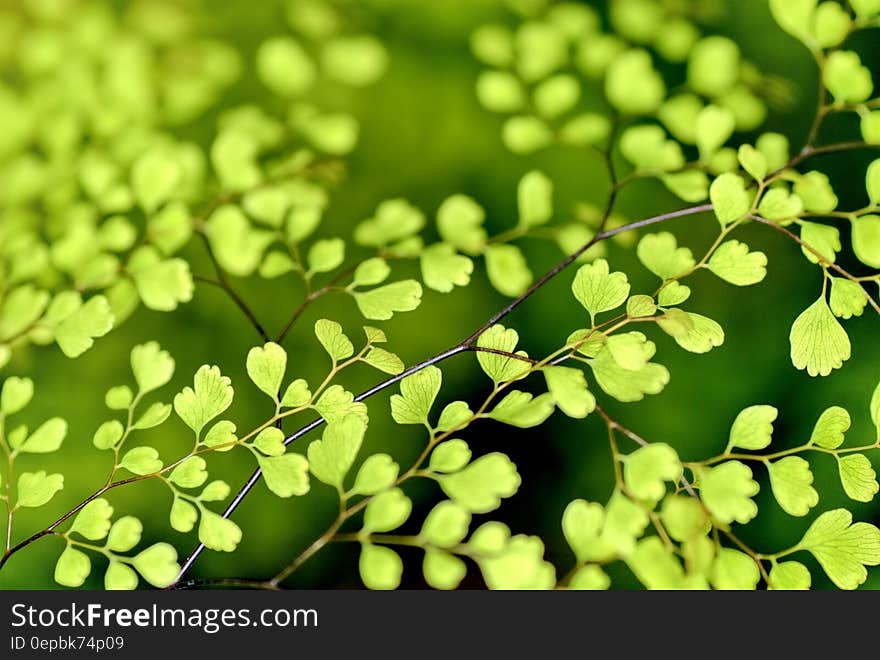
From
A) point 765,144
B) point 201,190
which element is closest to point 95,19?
point 201,190

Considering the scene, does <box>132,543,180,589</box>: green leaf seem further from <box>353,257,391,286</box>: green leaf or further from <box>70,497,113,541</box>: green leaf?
<box>353,257,391,286</box>: green leaf

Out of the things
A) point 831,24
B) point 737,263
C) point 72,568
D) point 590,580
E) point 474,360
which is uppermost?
point 831,24

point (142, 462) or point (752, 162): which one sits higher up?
point (752, 162)

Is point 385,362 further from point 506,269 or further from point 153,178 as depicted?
point 153,178

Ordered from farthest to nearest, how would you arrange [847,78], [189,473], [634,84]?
1. [634,84]
2. [847,78]
3. [189,473]

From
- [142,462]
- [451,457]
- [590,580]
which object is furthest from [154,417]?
[590,580]

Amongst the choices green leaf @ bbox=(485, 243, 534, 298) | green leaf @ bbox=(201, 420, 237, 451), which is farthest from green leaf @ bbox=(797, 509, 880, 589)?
green leaf @ bbox=(201, 420, 237, 451)

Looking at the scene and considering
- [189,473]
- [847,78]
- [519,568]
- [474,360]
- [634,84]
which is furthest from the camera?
[474,360]
